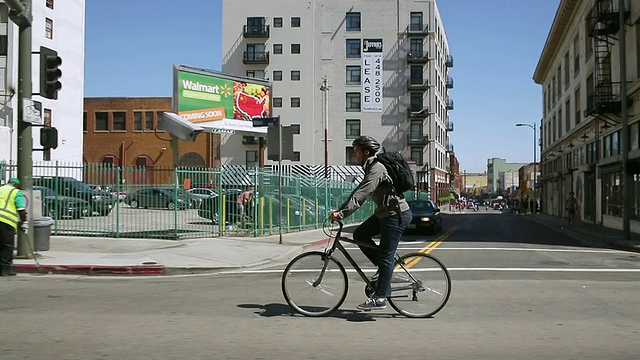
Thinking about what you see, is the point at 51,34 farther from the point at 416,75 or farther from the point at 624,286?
the point at 624,286

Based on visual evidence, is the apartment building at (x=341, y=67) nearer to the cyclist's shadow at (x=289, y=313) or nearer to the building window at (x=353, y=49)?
the building window at (x=353, y=49)

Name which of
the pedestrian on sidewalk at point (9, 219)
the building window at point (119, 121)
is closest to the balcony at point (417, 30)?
the building window at point (119, 121)

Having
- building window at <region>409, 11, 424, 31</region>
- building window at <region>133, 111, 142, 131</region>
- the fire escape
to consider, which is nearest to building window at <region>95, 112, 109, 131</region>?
building window at <region>133, 111, 142, 131</region>

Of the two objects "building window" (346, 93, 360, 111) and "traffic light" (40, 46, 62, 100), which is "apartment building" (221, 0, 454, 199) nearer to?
"building window" (346, 93, 360, 111)

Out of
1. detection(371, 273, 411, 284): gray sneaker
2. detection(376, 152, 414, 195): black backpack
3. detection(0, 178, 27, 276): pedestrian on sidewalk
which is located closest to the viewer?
detection(376, 152, 414, 195): black backpack

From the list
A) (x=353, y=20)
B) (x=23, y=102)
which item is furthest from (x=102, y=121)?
(x=23, y=102)

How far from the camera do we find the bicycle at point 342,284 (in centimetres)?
708

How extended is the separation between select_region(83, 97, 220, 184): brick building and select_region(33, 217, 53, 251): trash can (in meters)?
52.6

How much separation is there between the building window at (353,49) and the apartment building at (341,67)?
116 mm

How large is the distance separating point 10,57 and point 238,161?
31.8 meters

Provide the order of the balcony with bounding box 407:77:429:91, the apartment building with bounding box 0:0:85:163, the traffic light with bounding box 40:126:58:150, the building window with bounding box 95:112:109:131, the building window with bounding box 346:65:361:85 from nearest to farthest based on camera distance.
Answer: the traffic light with bounding box 40:126:58:150 < the apartment building with bounding box 0:0:85:163 < the building window with bounding box 95:112:109:131 < the balcony with bounding box 407:77:429:91 < the building window with bounding box 346:65:361:85

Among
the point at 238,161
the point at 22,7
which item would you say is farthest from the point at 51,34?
the point at 22,7

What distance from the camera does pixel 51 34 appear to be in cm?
4500

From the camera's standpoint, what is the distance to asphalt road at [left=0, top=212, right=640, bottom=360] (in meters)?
5.72
